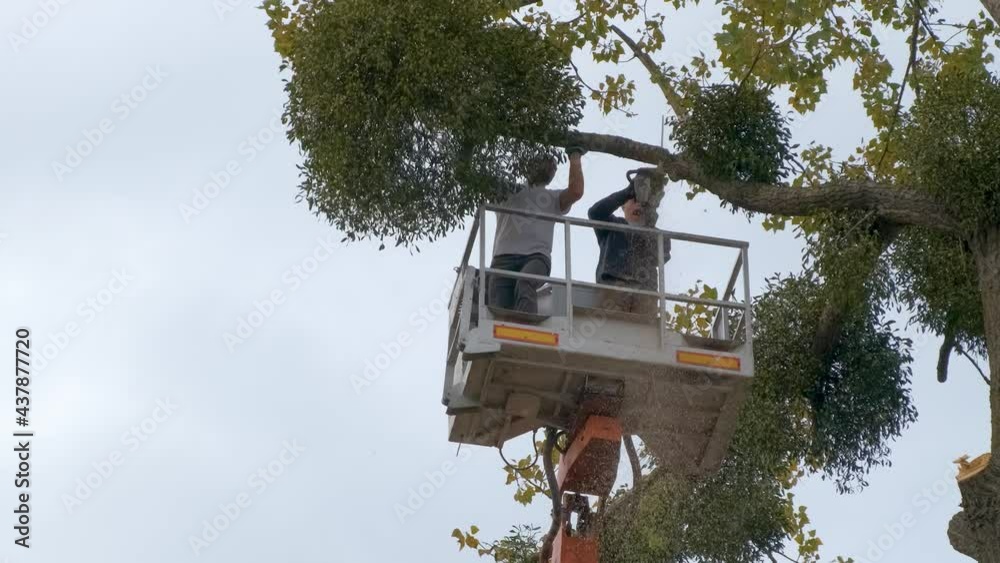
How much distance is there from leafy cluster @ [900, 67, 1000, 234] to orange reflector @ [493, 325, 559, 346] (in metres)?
3.45

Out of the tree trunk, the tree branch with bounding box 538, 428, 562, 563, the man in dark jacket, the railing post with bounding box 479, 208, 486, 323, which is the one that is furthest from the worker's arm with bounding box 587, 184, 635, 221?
the tree trunk

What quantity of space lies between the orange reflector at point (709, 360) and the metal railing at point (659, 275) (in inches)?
8.0

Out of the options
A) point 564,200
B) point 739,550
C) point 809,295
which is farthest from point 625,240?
point 739,550

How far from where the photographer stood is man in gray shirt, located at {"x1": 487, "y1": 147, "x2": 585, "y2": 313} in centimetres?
1394

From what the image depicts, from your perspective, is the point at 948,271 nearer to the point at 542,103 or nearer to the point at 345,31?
the point at 542,103

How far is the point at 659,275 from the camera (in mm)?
13844

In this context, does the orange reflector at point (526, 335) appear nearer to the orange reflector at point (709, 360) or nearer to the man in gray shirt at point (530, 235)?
the man in gray shirt at point (530, 235)

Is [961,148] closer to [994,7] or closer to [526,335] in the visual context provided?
[994,7]

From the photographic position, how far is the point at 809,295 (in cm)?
1555

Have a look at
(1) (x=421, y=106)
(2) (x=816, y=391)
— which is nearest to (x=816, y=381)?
(2) (x=816, y=391)

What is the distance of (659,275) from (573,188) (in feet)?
3.88

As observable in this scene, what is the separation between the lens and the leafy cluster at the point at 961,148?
1390cm

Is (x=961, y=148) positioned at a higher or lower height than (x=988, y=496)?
higher

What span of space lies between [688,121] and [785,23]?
4578 mm
